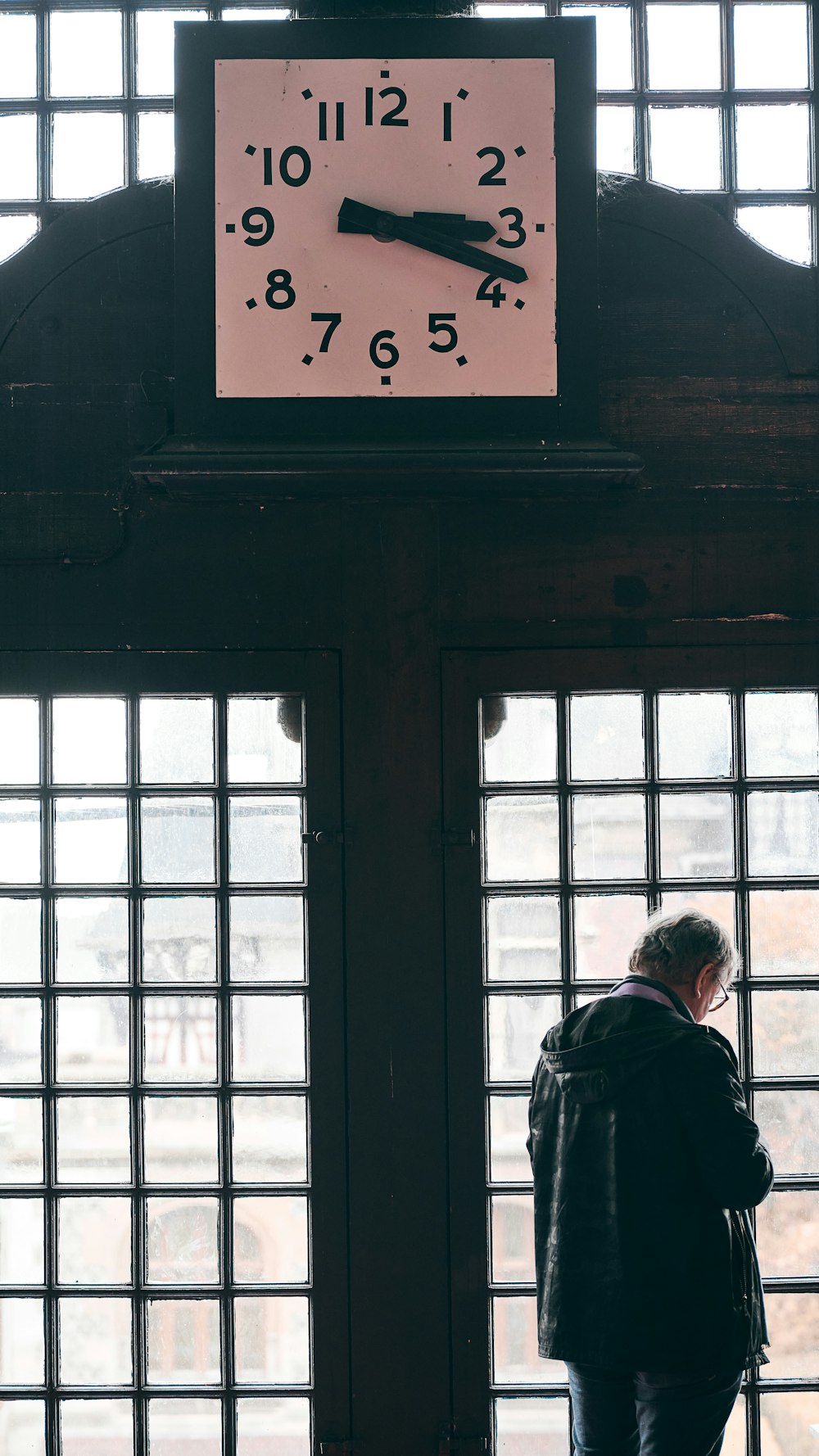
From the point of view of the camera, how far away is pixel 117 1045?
301 centimetres

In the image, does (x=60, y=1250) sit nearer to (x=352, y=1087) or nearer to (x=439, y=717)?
(x=352, y=1087)

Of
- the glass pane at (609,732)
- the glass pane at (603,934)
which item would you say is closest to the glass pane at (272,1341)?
the glass pane at (603,934)

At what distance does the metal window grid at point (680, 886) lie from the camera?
3000 millimetres

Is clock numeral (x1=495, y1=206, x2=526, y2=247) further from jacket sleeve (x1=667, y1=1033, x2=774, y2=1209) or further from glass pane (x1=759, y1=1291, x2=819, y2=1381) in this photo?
glass pane (x1=759, y1=1291, x2=819, y2=1381)

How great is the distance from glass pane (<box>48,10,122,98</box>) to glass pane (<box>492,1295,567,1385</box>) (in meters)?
3.41

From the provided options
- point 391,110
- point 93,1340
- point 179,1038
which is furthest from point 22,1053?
point 391,110

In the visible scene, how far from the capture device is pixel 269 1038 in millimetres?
2990

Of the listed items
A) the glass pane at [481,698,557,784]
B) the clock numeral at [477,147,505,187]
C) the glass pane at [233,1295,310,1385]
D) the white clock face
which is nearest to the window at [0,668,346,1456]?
the glass pane at [233,1295,310,1385]

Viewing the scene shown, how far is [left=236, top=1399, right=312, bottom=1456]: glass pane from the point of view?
295cm

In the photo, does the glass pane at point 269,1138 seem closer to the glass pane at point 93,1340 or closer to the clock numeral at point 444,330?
the glass pane at point 93,1340

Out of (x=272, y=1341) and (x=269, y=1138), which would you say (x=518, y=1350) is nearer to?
(x=272, y=1341)

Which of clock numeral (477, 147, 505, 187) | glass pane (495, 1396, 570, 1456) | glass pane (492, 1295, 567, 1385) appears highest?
clock numeral (477, 147, 505, 187)

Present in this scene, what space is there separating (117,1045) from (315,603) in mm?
1263

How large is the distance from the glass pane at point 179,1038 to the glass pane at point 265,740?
60cm
